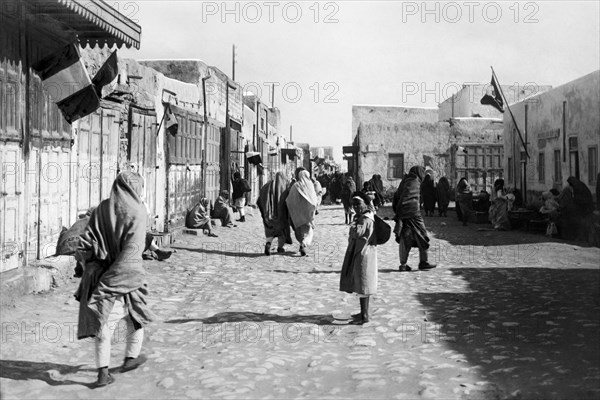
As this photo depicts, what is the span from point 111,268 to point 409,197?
19.7 ft

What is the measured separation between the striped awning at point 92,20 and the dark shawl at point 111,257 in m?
3.20

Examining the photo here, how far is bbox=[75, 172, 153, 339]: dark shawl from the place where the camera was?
4395 mm

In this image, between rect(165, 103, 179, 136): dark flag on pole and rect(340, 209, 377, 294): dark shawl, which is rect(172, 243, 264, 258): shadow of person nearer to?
rect(165, 103, 179, 136): dark flag on pole

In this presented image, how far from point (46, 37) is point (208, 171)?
362 inches

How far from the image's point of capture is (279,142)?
37062 millimetres

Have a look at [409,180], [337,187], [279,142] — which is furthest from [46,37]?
[279,142]

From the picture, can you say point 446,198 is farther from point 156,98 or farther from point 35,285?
point 35,285

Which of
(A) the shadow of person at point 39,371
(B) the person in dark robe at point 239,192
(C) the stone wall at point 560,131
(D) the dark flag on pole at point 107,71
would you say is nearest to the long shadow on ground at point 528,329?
(A) the shadow of person at point 39,371

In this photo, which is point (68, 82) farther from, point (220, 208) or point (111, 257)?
point (220, 208)

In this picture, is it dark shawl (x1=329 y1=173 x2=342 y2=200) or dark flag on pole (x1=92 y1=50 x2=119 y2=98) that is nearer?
dark flag on pole (x1=92 y1=50 x2=119 y2=98)

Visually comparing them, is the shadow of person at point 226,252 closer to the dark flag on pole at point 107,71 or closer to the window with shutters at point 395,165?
the dark flag on pole at point 107,71

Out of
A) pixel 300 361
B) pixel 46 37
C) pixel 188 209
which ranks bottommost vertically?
pixel 300 361

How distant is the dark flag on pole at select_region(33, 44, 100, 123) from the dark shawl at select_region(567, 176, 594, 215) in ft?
33.1

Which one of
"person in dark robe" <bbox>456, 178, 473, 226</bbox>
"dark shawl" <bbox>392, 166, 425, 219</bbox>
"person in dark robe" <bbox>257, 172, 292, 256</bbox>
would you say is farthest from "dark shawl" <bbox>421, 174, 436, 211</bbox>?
"dark shawl" <bbox>392, 166, 425, 219</bbox>
